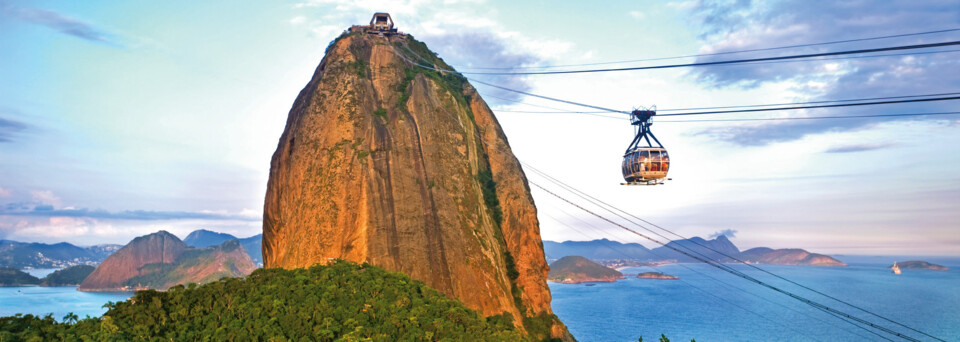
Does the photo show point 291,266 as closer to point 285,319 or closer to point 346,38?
point 285,319

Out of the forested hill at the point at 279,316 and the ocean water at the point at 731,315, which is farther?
the ocean water at the point at 731,315

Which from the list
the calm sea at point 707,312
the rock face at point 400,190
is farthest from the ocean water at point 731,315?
the rock face at point 400,190

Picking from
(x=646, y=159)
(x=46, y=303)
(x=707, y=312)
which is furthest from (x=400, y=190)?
(x=46, y=303)

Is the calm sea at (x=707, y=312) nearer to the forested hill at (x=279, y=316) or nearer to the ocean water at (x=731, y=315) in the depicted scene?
the ocean water at (x=731, y=315)

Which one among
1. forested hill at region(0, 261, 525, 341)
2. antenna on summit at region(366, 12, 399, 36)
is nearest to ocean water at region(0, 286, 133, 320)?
antenna on summit at region(366, 12, 399, 36)

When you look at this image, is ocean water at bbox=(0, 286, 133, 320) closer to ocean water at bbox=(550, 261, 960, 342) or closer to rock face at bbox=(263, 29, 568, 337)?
ocean water at bbox=(550, 261, 960, 342)

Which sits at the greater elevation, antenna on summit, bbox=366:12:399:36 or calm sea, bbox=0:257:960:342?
antenna on summit, bbox=366:12:399:36
